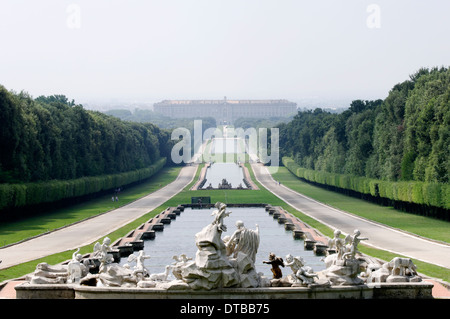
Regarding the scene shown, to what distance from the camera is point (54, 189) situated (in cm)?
6303

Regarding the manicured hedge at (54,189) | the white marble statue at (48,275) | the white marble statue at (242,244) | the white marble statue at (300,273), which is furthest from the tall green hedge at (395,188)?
the white marble statue at (48,275)

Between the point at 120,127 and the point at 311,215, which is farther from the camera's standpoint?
the point at 120,127

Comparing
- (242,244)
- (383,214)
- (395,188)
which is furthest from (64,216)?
(242,244)

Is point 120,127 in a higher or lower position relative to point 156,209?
higher

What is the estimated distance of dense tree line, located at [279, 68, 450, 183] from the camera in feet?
186

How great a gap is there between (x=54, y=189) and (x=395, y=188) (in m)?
25.1

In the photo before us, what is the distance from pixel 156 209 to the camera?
206 ft

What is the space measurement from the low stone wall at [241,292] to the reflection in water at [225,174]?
73.1m

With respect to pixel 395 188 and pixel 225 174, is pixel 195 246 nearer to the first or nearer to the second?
pixel 395 188

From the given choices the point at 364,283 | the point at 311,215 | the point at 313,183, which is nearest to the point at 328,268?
the point at 364,283

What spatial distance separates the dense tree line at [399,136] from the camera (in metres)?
56.8
